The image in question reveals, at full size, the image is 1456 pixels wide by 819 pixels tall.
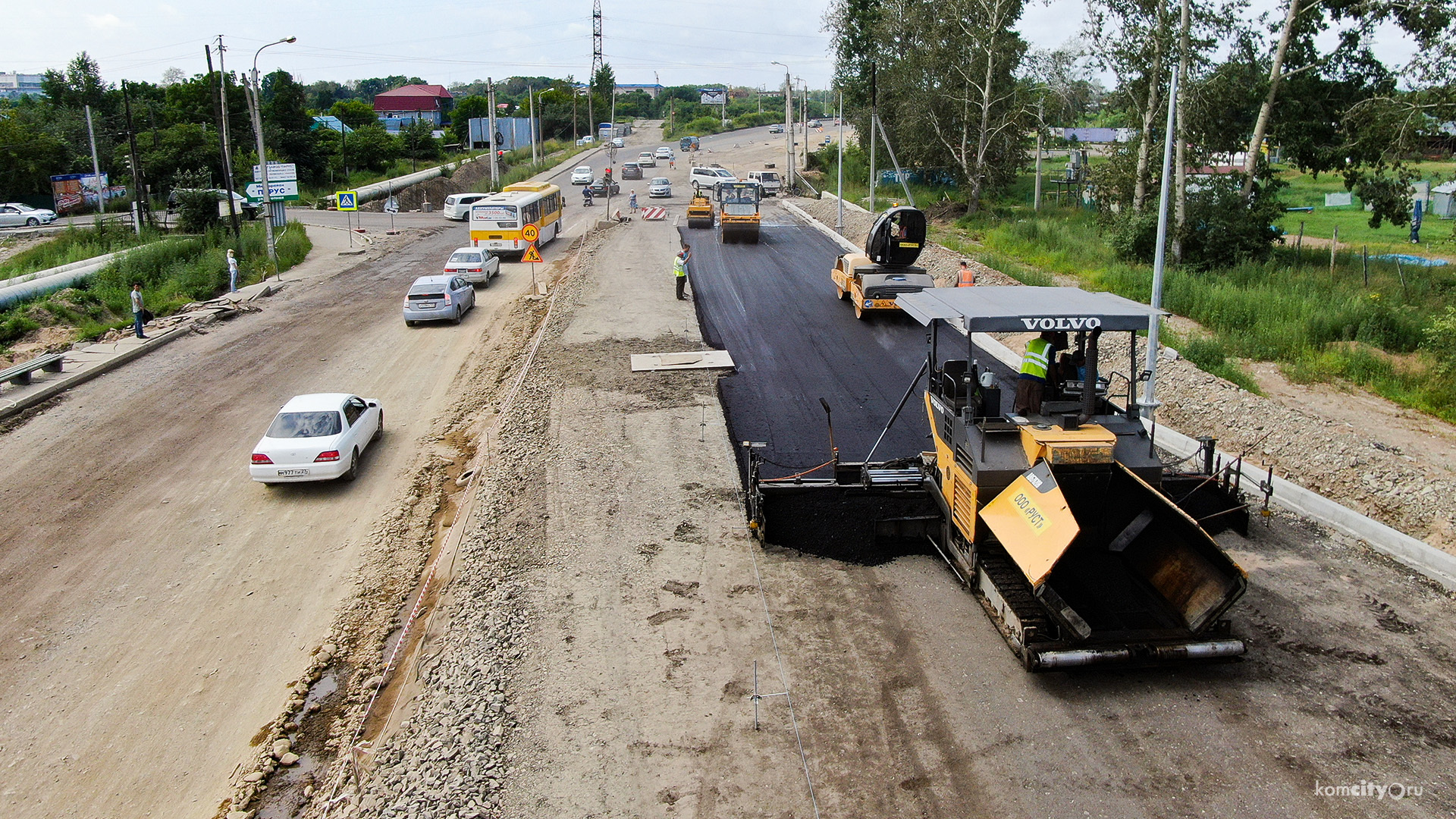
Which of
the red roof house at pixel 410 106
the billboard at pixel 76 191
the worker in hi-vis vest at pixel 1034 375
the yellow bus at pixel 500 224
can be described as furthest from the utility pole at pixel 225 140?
the red roof house at pixel 410 106

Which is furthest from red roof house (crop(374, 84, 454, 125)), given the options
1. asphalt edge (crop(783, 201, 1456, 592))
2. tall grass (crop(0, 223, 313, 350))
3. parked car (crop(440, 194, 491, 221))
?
asphalt edge (crop(783, 201, 1456, 592))

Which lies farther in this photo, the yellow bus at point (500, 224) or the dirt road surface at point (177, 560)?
the yellow bus at point (500, 224)

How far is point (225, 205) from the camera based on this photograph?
139ft

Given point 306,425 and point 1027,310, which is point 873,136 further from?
point 1027,310

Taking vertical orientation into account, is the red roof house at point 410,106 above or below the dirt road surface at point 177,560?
above

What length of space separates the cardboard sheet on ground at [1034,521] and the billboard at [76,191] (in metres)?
60.5

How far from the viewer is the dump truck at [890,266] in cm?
2220

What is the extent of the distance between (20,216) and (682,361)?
154 ft

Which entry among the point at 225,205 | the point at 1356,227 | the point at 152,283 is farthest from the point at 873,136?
the point at 225,205

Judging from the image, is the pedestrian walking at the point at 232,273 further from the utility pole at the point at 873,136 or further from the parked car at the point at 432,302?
the utility pole at the point at 873,136

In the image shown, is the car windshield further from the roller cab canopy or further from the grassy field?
the grassy field

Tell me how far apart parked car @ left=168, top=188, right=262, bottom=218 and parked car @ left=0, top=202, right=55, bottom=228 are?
7.43 metres

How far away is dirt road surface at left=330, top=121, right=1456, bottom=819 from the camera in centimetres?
696

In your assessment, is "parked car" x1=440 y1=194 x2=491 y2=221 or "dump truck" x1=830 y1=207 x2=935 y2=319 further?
"parked car" x1=440 y1=194 x2=491 y2=221
